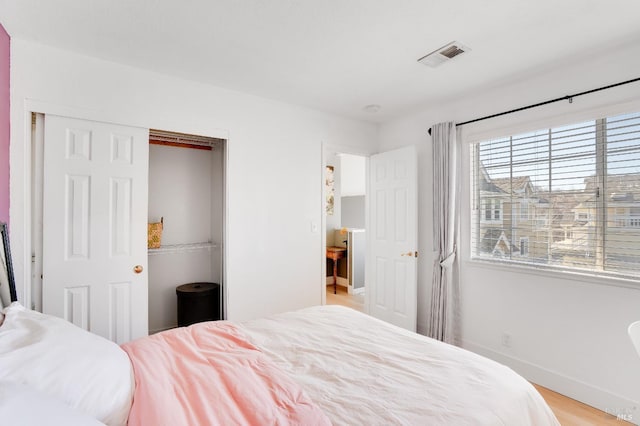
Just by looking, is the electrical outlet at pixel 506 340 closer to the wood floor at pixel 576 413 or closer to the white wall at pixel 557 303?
the white wall at pixel 557 303

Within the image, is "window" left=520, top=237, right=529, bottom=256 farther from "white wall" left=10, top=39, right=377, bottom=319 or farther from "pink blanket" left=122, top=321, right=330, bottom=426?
"pink blanket" left=122, top=321, right=330, bottom=426

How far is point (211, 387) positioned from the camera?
3.94 feet

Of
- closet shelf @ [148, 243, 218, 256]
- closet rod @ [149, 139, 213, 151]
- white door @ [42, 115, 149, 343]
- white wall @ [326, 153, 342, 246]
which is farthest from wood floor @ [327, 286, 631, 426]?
closet rod @ [149, 139, 213, 151]

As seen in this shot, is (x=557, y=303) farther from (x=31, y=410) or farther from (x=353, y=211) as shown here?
(x=353, y=211)

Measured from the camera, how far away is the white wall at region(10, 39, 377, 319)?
6.95ft

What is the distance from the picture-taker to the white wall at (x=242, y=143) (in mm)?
2119

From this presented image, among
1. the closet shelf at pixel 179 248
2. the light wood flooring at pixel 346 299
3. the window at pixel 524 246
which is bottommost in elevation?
the light wood flooring at pixel 346 299

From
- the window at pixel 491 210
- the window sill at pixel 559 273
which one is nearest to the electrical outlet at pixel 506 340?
the window sill at pixel 559 273

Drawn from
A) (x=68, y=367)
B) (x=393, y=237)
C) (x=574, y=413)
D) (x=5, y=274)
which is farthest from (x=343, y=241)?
(x=68, y=367)

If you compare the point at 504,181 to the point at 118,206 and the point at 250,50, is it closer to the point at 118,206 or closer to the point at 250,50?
the point at 250,50

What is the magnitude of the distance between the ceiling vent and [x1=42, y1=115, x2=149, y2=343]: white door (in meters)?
2.29

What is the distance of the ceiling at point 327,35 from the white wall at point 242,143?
16 centimetres

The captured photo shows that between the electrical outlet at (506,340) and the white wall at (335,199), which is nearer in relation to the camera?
the electrical outlet at (506,340)

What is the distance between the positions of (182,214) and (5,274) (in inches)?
75.1
